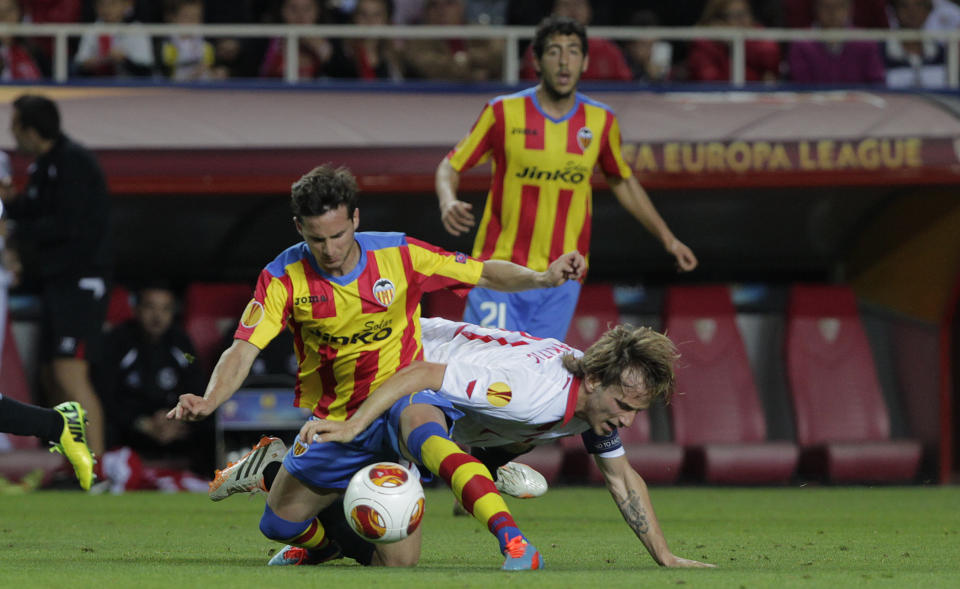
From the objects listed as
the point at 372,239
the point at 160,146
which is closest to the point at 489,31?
the point at 160,146

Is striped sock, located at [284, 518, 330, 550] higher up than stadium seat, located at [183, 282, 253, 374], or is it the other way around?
striped sock, located at [284, 518, 330, 550]

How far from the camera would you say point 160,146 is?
31.5 feet

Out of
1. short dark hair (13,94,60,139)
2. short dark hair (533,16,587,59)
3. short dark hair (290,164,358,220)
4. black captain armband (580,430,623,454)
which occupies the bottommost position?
black captain armband (580,430,623,454)

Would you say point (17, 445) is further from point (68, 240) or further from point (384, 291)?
point (384, 291)

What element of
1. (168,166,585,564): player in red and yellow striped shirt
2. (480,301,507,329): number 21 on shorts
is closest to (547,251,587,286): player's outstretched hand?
(168,166,585,564): player in red and yellow striped shirt

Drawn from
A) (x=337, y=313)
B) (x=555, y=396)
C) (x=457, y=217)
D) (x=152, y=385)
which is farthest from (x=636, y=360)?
(x=152, y=385)

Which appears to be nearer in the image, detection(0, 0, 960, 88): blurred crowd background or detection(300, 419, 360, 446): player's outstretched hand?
detection(300, 419, 360, 446): player's outstretched hand

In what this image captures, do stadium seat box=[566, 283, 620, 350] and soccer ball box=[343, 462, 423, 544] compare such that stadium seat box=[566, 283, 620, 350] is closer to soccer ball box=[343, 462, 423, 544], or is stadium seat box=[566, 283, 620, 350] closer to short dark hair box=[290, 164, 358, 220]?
short dark hair box=[290, 164, 358, 220]

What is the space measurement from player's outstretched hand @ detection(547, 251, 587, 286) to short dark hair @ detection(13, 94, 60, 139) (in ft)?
15.0

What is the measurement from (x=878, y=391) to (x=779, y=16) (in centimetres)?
322

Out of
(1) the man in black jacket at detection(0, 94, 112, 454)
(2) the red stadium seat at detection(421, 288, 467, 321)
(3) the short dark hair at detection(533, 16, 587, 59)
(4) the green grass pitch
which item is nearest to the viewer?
(4) the green grass pitch

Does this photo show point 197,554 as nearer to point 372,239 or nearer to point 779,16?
point 372,239

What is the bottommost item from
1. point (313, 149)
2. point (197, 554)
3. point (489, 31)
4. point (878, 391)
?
point (878, 391)

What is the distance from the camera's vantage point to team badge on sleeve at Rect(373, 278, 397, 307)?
17.3 feet
